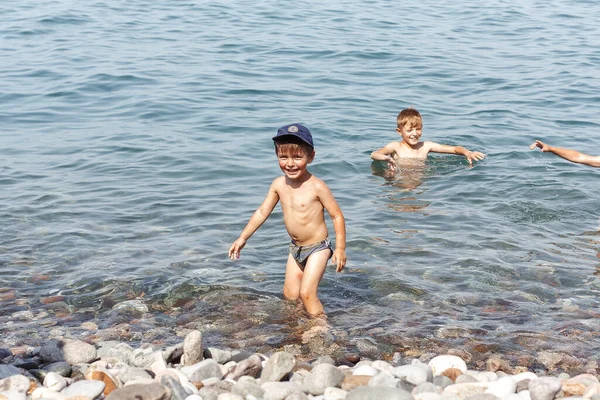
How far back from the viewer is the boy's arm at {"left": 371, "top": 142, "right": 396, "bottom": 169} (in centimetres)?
1110

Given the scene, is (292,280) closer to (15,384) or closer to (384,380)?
(384,380)

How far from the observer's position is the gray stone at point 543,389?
479 cm

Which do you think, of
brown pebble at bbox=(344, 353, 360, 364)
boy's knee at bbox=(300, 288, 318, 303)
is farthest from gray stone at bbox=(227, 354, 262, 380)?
boy's knee at bbox=(300, 288, 318, 303)

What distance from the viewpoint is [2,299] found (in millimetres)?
7102

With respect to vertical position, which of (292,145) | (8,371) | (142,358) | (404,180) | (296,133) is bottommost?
(404,180)

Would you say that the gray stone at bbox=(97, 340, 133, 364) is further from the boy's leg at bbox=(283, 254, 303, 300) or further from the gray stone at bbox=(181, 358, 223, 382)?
the boy's leg at bbox=(283, 254, 303, 300)

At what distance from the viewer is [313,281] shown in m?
6.77

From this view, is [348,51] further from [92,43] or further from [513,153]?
[513,153]

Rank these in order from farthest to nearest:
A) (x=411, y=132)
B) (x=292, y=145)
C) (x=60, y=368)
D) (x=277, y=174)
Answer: (x=411, y=132) < (x=277, y=174) < (x=292, y=145) < (x=60, y=368)

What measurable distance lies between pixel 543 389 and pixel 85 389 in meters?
2.54

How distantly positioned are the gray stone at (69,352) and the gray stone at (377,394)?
1.89 m

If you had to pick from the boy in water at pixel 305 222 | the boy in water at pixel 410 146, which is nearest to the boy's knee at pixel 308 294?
the boy in water at pixel 305 222

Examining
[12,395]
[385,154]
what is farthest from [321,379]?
[385,154]

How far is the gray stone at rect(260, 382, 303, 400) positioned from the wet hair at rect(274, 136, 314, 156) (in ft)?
7.20
